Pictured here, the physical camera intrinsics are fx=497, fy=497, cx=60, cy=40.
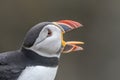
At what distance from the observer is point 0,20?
233 cm

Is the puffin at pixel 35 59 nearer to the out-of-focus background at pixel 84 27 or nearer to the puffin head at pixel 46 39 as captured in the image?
the puffin head at pixel 46 39

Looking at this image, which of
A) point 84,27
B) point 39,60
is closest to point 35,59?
point 39,60

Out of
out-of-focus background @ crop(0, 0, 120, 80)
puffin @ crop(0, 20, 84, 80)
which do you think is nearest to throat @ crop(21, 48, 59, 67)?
puffin @ crop(0, 20, 84, 80)

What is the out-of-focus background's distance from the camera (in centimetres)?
232

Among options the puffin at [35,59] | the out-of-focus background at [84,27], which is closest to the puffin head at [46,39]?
the puffin at [35,59]

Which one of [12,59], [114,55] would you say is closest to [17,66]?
[12,59]

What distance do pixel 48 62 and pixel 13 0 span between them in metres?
1.45

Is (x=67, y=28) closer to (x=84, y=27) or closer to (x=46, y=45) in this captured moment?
(x=46, y=45)

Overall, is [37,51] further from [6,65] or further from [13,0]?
[13,0]

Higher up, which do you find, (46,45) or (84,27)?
(46,45)

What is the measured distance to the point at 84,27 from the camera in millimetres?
2336

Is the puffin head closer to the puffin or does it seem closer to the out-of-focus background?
the puffin

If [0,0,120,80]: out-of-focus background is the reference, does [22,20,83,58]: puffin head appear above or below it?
above

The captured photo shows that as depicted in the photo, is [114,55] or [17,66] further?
[114,55]
